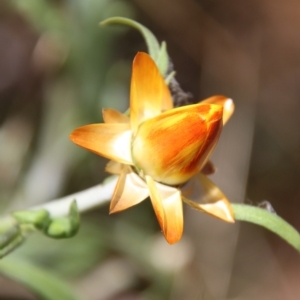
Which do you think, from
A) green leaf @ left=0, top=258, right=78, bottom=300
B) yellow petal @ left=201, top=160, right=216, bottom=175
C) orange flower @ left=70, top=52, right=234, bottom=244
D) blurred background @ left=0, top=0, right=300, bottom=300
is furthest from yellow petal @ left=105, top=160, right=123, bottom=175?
blurred background @ left=0, top=0, right=300, bottom=300

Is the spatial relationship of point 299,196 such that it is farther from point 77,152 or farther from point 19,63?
point 19,63

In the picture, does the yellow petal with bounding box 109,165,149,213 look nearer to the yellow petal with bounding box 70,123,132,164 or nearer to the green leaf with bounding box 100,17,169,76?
the yellow petal with bounding box 70,123,132,164

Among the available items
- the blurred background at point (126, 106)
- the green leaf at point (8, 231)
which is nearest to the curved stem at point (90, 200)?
the green leaf at point (8, 231)

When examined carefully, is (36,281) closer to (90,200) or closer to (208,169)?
(90,200)

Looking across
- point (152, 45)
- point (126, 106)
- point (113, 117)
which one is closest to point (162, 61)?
point (152, 45)

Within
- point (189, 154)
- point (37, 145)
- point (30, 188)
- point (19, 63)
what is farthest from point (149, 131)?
point (19, 63)

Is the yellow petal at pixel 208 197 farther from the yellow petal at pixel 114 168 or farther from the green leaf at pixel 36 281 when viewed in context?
the green leaf at pixel 36 281
